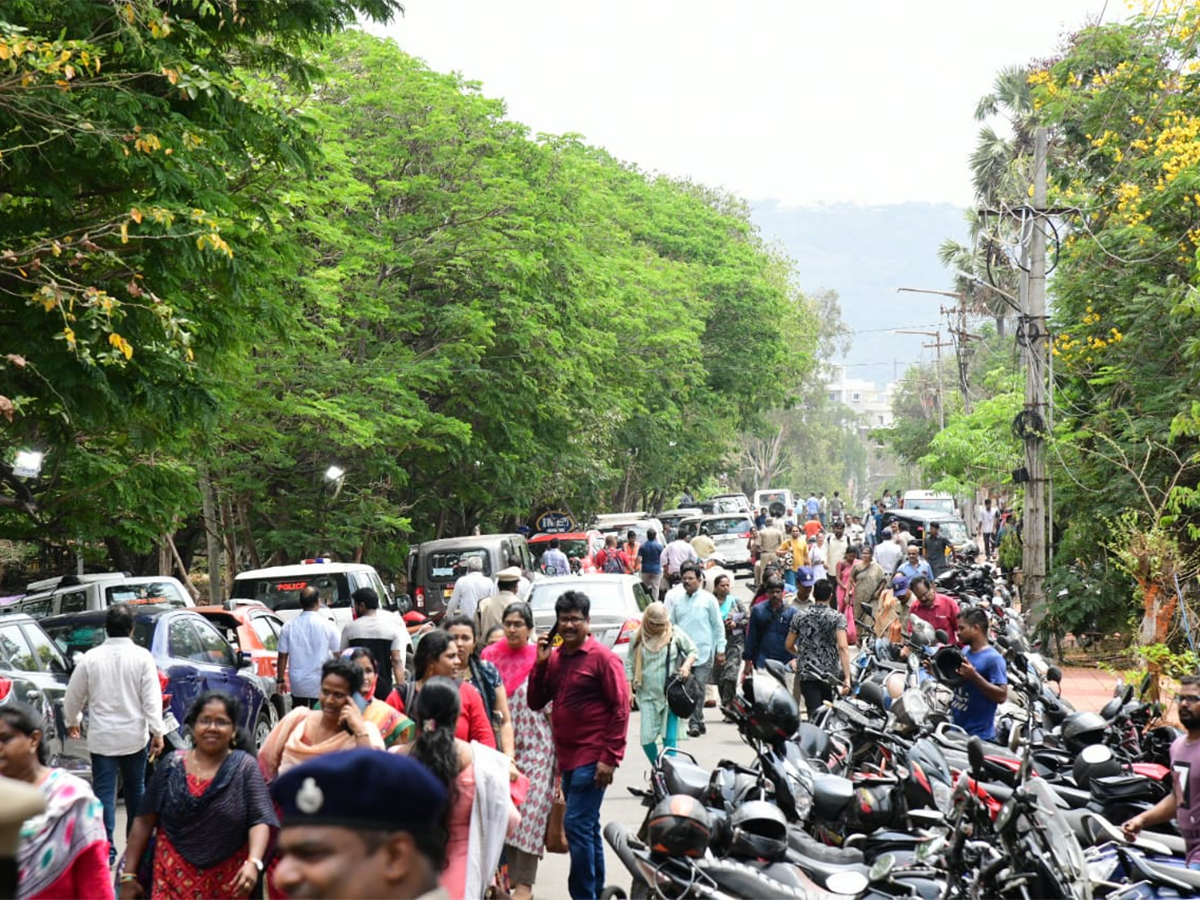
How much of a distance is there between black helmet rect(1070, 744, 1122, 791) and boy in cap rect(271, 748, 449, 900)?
23.6ft

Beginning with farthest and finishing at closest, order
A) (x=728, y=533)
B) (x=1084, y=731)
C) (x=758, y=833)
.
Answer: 1. (x=728, y=533)
2. (x=1084, y=731)
3. (x=758, y=833)

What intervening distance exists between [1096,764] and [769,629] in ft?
17.1

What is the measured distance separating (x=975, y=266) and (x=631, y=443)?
21.0 meters

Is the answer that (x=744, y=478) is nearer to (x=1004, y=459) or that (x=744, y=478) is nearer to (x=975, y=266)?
(x=975, y=266)

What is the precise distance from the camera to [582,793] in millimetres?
8922

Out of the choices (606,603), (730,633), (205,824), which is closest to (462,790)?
(205,824)

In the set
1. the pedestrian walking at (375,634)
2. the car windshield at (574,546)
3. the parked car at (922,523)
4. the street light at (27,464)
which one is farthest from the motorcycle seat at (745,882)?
the parked car at (922,523)

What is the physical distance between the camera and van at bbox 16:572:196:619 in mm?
17578

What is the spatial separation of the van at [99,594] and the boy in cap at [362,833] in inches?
590

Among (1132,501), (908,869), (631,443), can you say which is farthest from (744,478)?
(908,869)

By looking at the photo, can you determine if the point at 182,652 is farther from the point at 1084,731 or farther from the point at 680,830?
the point at 680,830

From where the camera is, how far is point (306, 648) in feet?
47.1

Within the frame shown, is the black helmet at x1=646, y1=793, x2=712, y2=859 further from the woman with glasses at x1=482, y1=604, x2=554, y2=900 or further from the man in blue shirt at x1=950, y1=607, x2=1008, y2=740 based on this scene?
the man in blue shirt at x1=950, y1=607, x2=1008, y2=740

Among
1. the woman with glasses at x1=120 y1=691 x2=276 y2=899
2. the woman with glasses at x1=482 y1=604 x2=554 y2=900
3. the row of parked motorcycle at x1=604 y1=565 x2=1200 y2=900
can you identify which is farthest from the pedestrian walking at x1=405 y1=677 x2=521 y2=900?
the woman with glasses at x1=482 y1=604 x2=554 y2=900
